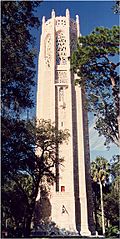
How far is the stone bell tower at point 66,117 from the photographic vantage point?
31.2 metres

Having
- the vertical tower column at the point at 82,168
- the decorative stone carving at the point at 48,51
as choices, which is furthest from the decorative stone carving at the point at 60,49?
the vertical tower column at the point at 82,168

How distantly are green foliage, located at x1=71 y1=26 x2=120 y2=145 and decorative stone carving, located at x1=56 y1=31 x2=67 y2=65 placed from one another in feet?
83.6

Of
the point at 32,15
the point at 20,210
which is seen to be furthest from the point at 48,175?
the point at 32,15

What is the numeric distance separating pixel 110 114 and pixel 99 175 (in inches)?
828

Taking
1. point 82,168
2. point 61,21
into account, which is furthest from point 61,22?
point 82,168

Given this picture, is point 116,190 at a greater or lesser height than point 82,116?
lesser

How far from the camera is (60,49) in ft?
130

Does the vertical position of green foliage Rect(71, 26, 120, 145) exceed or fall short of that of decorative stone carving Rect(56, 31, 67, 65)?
it falls short

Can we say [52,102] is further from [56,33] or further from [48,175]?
[48,175]

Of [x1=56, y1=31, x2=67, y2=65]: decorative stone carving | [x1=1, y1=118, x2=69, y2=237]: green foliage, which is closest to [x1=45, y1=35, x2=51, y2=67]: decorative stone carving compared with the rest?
[x1=56, y1=31, x2=67, y2=65]: decorative stone carving

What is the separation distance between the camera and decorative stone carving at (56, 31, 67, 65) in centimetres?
3892

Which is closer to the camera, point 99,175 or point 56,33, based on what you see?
point 99,175

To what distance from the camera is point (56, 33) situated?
40625 mm

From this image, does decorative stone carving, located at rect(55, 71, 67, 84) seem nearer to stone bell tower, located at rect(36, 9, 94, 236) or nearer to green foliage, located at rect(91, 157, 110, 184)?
stone bell tower, located at rect(36, 9, 94, 236)
